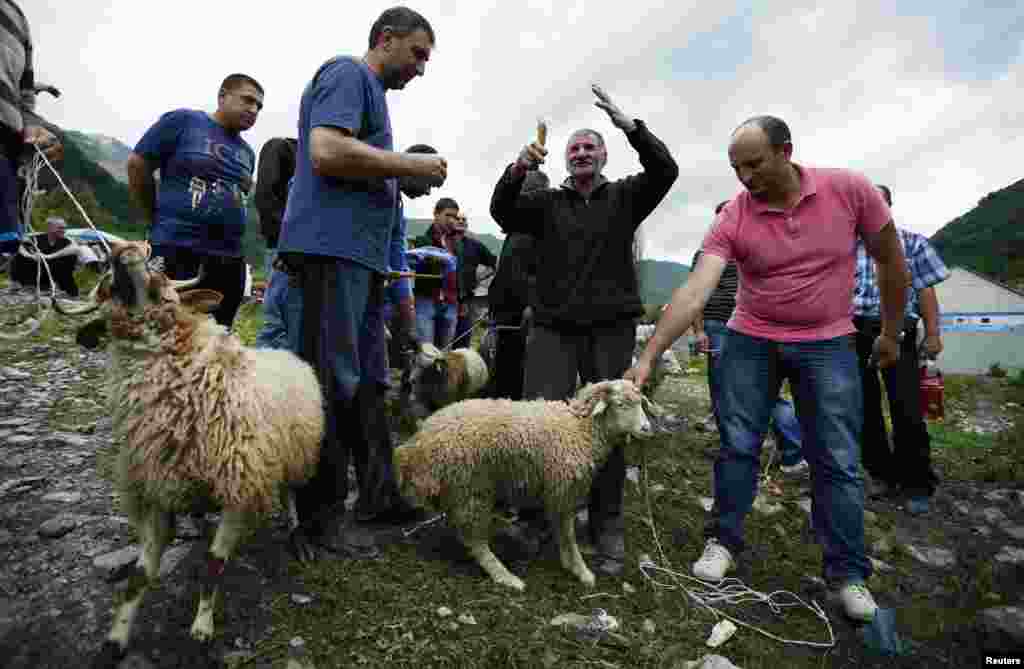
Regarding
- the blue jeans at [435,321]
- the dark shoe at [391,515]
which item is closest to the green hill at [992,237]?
the blue jeans at [435,321]

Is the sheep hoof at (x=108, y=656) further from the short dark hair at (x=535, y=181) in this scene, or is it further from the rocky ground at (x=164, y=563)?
the short dark hair at (x=535, y=181)

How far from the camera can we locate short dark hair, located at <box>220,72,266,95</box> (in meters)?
3.77

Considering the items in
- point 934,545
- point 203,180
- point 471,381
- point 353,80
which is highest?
point 353,80

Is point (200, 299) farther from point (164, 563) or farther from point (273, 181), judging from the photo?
point (273, 181)

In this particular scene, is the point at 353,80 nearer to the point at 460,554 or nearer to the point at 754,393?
the point at 460,554

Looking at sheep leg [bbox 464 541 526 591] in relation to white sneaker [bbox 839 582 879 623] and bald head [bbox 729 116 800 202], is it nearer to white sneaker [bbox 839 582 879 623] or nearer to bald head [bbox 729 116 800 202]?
white sneaker [bbox 839 582 879 623]

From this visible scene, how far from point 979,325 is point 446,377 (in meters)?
21.8

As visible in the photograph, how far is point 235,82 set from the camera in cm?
377

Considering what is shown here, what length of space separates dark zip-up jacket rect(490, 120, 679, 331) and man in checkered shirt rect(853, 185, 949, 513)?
101 inches

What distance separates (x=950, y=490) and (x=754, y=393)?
382 cm


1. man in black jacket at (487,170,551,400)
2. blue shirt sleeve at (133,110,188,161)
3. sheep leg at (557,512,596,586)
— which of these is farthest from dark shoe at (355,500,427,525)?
blue shirt sleeve at (133,110,188,161)

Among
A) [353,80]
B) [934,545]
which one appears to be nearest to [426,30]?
[353,80]

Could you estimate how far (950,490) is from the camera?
5277 mm

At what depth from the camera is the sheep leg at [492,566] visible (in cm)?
277
